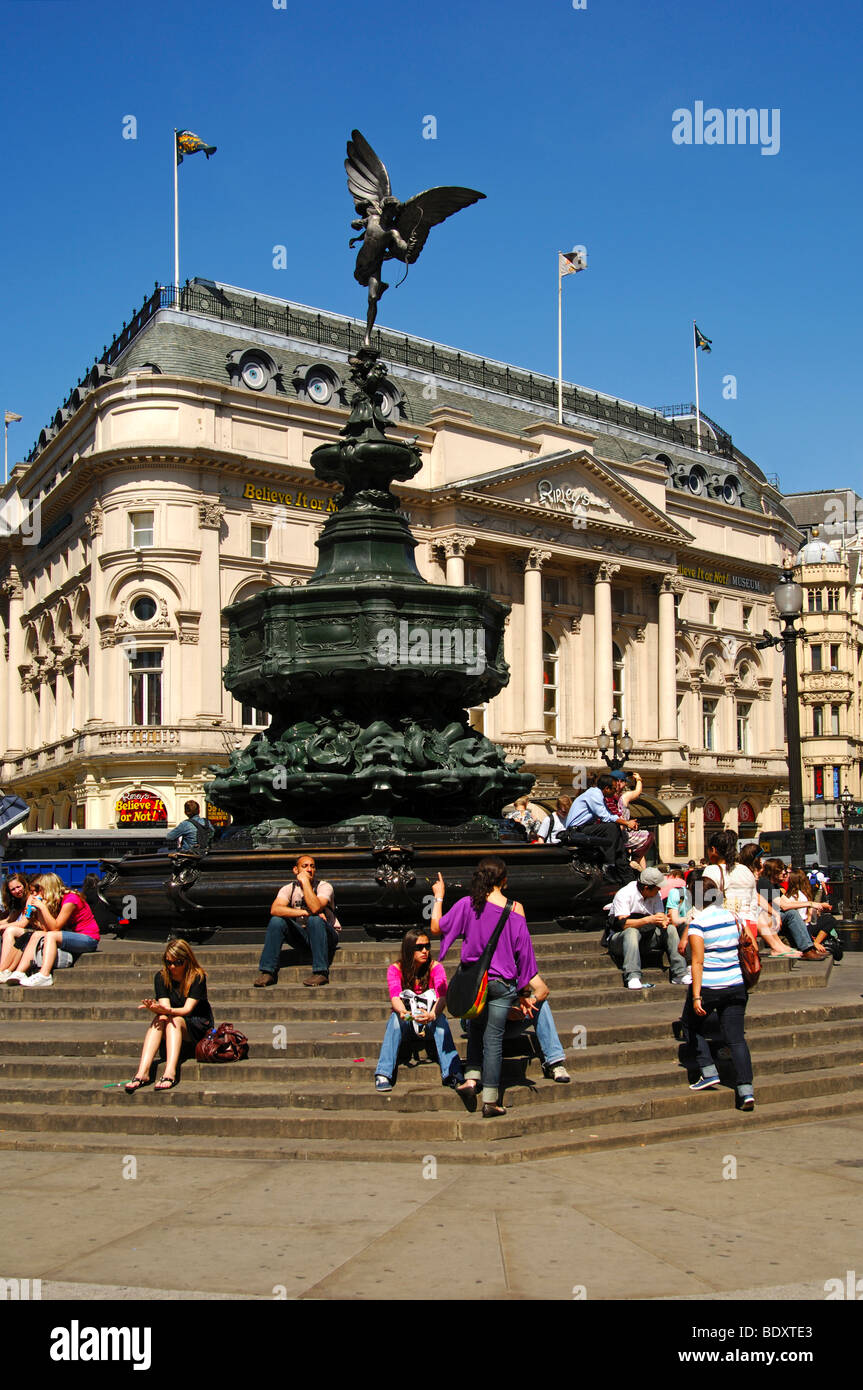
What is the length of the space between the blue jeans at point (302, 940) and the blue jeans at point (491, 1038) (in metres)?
2.82

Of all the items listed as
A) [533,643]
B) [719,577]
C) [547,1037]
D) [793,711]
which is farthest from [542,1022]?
[719,577]

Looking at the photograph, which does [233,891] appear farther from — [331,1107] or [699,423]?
[699,423]

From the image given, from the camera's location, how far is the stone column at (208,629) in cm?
5088

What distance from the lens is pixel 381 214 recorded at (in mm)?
16391

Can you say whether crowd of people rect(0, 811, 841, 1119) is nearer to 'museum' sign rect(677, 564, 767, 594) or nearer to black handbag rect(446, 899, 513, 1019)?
black handbag rect(446, 899, 513, 1019)

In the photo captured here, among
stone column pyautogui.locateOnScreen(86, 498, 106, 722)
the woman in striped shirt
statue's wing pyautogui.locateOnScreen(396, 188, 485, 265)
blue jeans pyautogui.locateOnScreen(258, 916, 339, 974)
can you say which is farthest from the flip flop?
stone column pyautogui.locateOnScreen(86, 498, 106, 722)

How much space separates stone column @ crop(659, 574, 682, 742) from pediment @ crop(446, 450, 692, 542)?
2493 millimetres

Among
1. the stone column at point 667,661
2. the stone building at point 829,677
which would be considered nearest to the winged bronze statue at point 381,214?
the stone column at point 667,661

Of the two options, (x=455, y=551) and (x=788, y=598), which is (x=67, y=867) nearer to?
(x=788, y=598)

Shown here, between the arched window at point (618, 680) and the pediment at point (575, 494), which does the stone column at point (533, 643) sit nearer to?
the pediment at point (575, 494)

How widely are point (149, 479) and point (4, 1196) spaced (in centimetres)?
4576

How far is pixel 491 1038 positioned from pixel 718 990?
182 centimetres

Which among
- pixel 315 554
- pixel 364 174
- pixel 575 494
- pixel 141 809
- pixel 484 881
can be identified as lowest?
pixel 141 809

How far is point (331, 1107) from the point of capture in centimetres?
904
